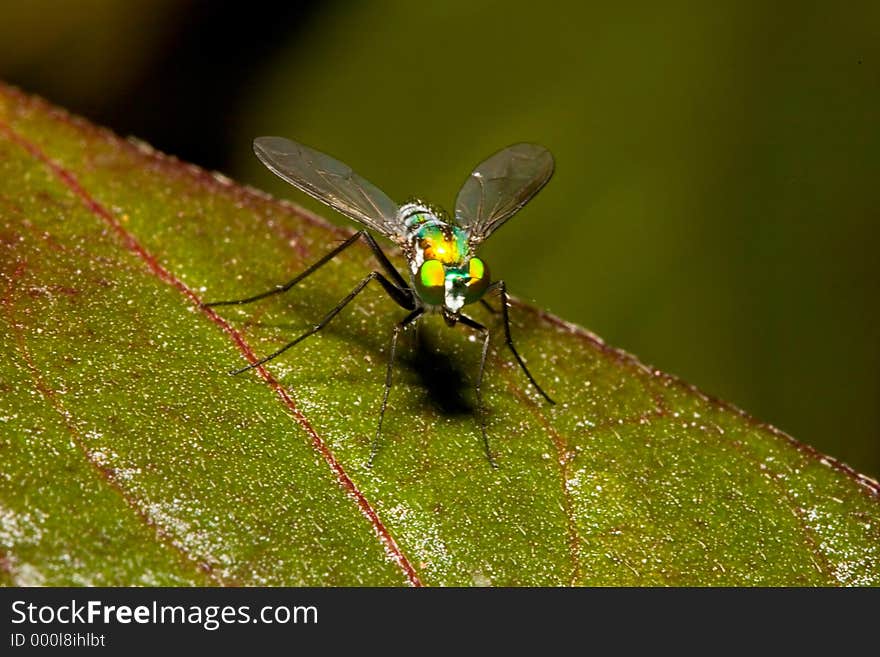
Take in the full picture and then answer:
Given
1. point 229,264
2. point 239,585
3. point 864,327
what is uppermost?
point 864,327

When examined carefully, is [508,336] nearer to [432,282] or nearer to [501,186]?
[432,282]

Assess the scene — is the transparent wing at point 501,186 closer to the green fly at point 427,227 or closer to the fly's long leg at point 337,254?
the green fly at point 427,227

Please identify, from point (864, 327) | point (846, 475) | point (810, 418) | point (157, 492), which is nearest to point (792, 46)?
point (864, 327)

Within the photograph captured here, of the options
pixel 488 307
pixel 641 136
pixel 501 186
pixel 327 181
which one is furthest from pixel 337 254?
pixel 641 136

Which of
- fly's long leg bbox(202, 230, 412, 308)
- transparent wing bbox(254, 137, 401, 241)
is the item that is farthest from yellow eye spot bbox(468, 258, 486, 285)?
transparent wing bbox(254, 137, 401, 241)
